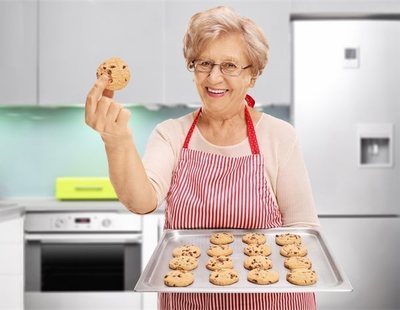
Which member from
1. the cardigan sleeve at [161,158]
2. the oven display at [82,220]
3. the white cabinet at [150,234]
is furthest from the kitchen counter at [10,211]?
the cardigan sleeve at [161,158]

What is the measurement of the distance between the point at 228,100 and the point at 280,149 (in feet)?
0.63

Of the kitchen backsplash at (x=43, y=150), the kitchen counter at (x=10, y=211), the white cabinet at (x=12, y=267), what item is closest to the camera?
the kitchen counter at (x=10, y=211)

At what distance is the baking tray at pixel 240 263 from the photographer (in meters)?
1.16

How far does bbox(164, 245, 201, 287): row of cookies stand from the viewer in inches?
49.4

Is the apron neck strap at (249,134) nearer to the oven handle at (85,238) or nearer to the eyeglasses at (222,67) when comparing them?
the eyeglasses at (222,67)

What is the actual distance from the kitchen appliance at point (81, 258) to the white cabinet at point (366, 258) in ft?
3.22

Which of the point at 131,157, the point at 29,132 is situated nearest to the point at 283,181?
the point at 131,157

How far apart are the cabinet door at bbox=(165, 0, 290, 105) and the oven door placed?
2.64 ft

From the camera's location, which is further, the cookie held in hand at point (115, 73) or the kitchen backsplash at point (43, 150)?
the kitchen backsplash at point (43, 150)

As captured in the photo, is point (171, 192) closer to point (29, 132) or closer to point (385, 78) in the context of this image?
point (385, 78)

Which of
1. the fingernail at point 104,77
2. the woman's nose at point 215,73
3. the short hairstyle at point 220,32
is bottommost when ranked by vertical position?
the fingernail at point 104,77

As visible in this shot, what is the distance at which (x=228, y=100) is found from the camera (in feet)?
4.75

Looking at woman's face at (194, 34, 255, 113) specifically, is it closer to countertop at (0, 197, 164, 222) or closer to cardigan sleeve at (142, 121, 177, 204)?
cardigan sleeve at (142, 121, 177, 204)

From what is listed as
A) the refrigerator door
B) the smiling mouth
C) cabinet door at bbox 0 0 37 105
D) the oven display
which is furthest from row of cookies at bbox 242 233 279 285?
cabinet door at bbox 0 0 37 105
